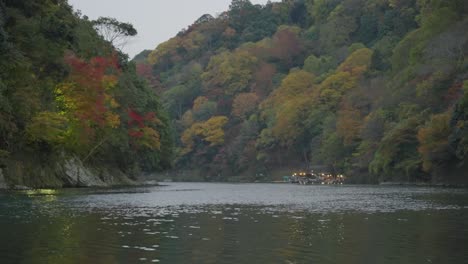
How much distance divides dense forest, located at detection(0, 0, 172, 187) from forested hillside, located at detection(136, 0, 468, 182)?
39139 mm

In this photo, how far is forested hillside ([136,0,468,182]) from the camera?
96000 mm

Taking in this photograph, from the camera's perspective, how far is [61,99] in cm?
7325

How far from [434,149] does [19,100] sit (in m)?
53.2

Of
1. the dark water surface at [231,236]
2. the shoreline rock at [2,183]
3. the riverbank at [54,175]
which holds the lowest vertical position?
the dark water surface at [231,236]

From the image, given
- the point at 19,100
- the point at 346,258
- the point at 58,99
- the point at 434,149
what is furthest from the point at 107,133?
the point at 346,258

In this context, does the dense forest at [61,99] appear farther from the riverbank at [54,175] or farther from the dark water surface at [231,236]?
the dark water surface at [231,236]

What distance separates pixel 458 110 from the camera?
79.1 m

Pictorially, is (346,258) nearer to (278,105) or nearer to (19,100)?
(19,100)

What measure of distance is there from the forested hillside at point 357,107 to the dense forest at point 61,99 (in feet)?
128

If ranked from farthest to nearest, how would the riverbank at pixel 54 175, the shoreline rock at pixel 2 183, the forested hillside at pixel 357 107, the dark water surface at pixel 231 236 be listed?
1. the forested hillside at pixel 357 107
2. the riverbank at pixel 54 175
3. the shoreline rock at pixel 2 183
4. the dark water surface at pixel 231 236

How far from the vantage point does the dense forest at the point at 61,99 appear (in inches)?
2363

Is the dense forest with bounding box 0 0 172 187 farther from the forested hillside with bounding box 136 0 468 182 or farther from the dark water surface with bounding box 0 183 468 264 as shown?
the forested hillside with bounding box 136 0 468 182

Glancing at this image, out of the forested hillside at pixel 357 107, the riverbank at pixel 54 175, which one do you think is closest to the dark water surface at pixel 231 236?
the riverbank at pixel 54 175

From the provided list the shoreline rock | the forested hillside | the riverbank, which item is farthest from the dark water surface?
the forested hillside
